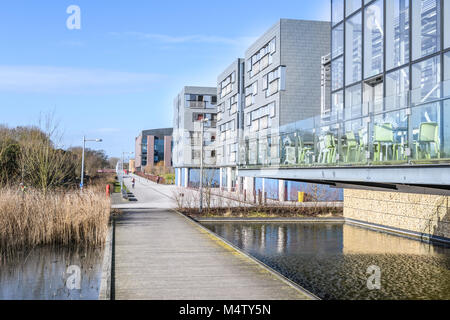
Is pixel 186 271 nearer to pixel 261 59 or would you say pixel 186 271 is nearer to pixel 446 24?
pixel 446 24

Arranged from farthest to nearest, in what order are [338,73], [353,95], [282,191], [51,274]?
[282,191] < [338,73] < [353,95] < [51,274]

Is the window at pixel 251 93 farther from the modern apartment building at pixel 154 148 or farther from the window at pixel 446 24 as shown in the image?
the modern apartment building at pixel 154 148

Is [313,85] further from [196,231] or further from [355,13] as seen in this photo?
[196,231]

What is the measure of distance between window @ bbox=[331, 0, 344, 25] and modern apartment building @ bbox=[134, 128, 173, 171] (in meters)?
97.2

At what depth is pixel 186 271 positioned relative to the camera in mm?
9203

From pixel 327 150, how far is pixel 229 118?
34772mm

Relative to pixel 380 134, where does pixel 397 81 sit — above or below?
above

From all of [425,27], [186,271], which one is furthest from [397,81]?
[186,271]

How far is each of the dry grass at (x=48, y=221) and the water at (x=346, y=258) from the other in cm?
463

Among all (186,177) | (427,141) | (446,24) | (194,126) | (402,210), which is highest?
(194,126)

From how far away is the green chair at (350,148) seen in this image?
1131 cm

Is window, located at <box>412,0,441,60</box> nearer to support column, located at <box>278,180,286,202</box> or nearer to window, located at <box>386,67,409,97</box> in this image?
window, located at <box>386,67,409,97</box>

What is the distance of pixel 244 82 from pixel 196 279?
115ft

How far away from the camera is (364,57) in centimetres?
1792
